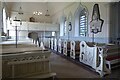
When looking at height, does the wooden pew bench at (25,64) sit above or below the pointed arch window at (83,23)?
below

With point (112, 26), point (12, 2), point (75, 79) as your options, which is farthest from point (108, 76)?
Result: point (12, 2)

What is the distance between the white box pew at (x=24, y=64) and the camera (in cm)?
254

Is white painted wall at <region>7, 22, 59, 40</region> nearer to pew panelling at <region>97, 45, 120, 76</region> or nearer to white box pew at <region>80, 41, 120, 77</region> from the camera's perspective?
white box pew at <region>80, 41, 120, 77</region>

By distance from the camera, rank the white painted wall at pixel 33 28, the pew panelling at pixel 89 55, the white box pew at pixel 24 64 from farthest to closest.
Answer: the white painted wall at pixel 33 28 < the pew panelling at pixel 89 55 < the white box pew at pixel 24 64

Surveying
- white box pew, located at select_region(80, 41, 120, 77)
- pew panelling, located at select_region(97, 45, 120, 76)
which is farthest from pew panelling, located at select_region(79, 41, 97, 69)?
pew panelling, located at select_region(97, 45, 120, 76)

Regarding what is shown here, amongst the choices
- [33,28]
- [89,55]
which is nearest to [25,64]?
[89,55]

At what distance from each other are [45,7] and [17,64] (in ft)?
36.4

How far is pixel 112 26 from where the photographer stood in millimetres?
5812

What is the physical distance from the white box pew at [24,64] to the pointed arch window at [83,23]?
4704mm

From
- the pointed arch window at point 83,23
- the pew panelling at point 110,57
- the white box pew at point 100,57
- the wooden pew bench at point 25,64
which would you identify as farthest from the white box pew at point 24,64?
the pointed arch window at point 83,23

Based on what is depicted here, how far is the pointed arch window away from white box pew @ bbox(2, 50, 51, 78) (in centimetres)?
470

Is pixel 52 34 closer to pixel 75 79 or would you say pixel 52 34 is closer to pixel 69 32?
pixel 69 32

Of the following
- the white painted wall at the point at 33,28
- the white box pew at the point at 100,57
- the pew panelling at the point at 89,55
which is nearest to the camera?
the white box pew at the point at 100,57

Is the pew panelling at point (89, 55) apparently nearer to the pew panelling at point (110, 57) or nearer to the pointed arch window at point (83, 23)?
the pew panelling at point (110, 57)
